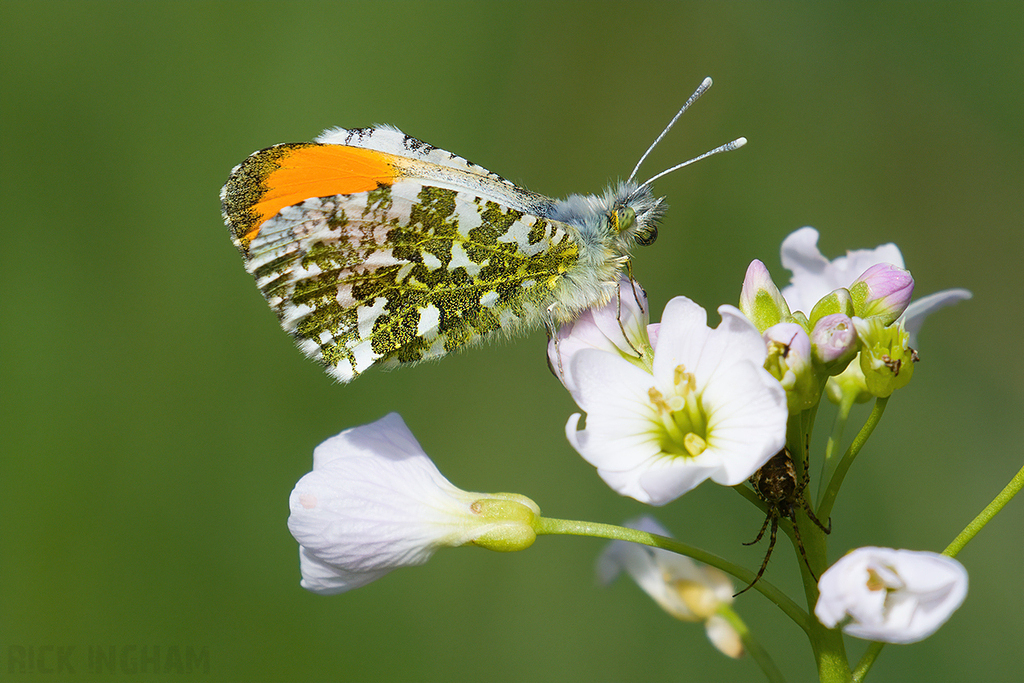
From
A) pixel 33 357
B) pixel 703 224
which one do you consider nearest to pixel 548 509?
pixel 703 224

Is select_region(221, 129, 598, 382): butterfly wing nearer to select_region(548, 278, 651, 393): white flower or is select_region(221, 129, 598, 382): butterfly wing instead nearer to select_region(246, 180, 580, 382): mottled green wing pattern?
select_region(246, 180, 580, 382): mottled green wing pattern

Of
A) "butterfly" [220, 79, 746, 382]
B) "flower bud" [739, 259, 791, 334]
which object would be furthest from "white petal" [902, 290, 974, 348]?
"butterfly" [220, 79, 746, 382]

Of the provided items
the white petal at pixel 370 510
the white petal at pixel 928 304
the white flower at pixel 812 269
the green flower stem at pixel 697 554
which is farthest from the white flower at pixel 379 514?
the white petal at pixel 928 304

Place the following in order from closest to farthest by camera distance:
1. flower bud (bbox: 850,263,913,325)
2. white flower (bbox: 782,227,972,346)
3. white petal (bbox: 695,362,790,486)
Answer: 1. white petal (bbox: 695,362,790,486)
2. flower bud (bbox: 850,263,913,325)
3. white flower (bbox: 782,227,972,346)

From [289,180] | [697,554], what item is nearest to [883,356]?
[697,554]

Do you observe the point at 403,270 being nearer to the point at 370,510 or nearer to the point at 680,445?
the point at 370,510

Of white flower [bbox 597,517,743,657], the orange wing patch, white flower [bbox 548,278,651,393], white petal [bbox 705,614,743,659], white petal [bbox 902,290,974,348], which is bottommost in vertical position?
white petal [bbox 705,614,743,659]

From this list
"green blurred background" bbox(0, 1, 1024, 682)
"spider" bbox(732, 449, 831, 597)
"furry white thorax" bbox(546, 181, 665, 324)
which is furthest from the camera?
"green blurred background" bbox(0, 1, 1024, 682)
